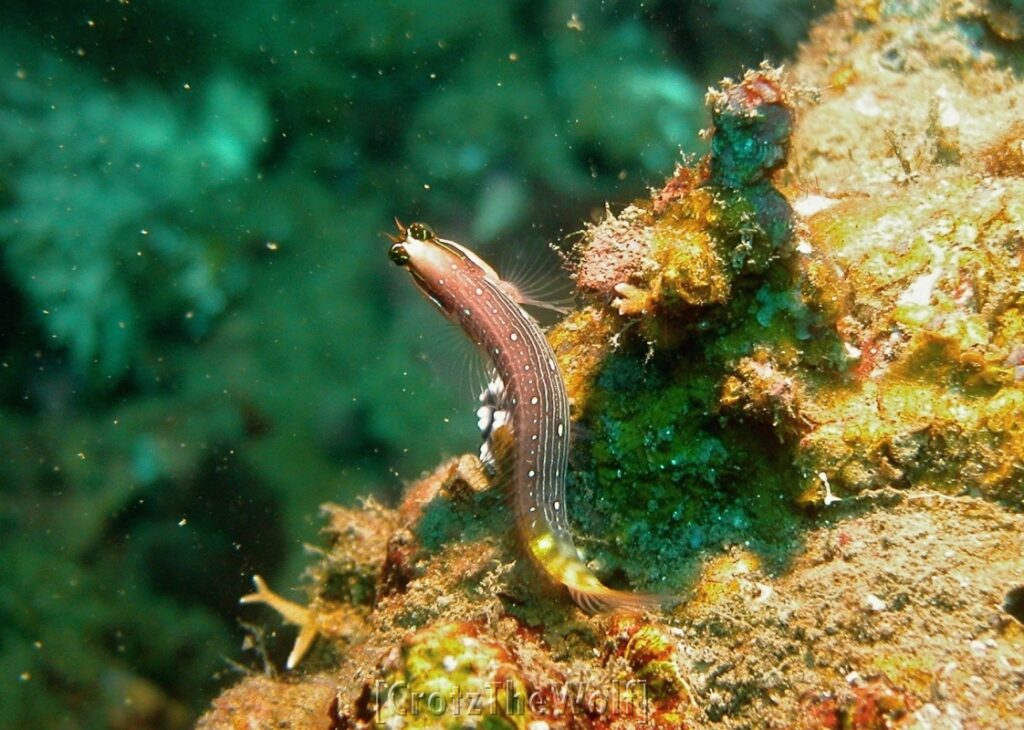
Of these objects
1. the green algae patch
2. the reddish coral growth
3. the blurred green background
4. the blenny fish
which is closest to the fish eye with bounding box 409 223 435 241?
the blenny fish

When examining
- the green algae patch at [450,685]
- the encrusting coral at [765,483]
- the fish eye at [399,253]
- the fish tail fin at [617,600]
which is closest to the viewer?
the green algae patch at [450,685]

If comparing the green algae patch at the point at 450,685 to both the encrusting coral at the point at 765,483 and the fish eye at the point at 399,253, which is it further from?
the fish eye at the point at 399,253

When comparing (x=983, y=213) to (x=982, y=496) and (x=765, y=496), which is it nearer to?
(x=982, y=496)

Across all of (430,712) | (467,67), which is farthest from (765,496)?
(467,67)

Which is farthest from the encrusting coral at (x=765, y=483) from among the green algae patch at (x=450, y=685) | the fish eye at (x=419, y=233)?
the fish eye at (x=419, y=233)

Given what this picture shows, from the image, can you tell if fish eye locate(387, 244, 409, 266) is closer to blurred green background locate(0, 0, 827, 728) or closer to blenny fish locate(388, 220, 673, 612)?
blenny fish locate(388, 220, 673, 612)
